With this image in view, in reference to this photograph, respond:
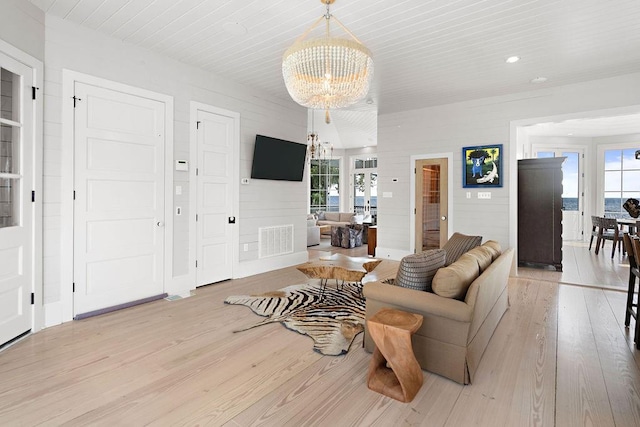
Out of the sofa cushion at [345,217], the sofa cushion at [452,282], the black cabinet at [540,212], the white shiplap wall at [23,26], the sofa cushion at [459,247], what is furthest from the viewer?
the sofa cushion at [345,217]

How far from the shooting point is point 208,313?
3750 mm

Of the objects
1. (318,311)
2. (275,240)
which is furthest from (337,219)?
(318,311)

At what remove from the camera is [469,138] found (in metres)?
6.10

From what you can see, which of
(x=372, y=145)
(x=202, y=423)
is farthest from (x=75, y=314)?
(x=372, y=145)

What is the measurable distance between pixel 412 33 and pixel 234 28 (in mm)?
1906

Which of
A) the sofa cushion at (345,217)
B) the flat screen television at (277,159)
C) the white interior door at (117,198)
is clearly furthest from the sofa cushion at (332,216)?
the white interior door at (117,198)

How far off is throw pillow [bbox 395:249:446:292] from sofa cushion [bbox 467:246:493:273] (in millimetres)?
511

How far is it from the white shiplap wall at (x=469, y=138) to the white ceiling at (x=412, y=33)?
1.12 feet

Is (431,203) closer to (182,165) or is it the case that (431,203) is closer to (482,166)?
(482,166)

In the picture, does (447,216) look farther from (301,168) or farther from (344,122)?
(344,122)

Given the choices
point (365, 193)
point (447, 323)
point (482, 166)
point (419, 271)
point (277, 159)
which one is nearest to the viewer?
point (447, 323)

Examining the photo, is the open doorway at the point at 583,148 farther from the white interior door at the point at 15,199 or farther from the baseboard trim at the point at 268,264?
the white interior door at the point at 15,199

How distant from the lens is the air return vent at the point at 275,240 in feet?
18.7

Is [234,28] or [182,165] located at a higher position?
[234,28]
